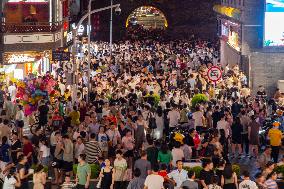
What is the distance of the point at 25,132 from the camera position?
1154 inches

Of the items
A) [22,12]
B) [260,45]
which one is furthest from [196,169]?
[22,12]

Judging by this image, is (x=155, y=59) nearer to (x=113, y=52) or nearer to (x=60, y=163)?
(x=113, y=52)

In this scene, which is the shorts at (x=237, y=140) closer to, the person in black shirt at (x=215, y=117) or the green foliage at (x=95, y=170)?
the person in black shirt at (x=215, y=117)

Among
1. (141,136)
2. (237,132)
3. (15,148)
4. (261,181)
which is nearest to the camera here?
(261,181)

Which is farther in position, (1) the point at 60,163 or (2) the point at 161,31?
(2) the point at 161,31

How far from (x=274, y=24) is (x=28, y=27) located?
11755 millimetres

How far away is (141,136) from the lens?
24391 mm

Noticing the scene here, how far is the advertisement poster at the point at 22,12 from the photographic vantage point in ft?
130

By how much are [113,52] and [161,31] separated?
82.1 ft

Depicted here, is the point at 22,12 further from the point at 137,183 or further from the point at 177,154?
the point at 137,183

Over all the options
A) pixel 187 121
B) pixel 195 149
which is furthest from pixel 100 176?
Answer: pixel 187 121

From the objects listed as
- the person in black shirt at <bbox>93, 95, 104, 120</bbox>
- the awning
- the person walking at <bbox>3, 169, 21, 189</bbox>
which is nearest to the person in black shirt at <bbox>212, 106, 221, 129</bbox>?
the person in black shirt at <bbox>93, 95, 104, 120</bbox>

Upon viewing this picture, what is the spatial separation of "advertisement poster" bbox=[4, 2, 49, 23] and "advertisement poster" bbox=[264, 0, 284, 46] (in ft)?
37.2

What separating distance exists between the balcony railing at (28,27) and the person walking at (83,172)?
65.6 ft
